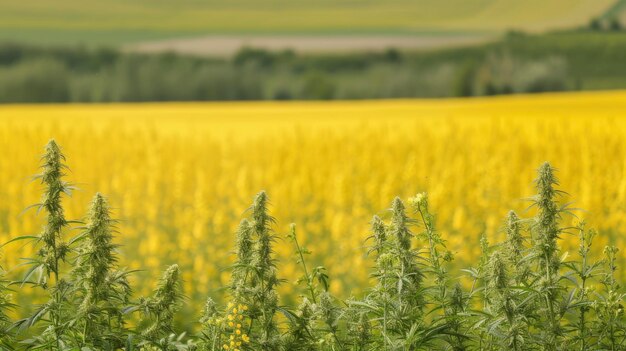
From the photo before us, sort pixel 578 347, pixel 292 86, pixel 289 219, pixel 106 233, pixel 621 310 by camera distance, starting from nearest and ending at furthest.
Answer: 1. pixel 106 233
2. pixel 621 310
3. pixel 578 347
4. pixel 289 219
5. pixel 292 86

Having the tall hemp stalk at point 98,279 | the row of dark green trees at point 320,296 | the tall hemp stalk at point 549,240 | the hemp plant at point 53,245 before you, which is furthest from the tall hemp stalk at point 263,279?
the tall hemp stalk at point 549,240

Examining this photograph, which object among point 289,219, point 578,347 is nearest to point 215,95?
point 289,219

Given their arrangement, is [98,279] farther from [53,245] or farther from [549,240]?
[549,240]

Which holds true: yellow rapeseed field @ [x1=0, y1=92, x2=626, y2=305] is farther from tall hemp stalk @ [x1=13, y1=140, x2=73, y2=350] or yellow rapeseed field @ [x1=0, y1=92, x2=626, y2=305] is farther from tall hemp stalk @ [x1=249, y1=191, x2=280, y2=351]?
tall hemp stalk @ [x1=13, y1=140, x2=73, y2=350]

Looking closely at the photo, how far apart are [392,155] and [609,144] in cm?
311

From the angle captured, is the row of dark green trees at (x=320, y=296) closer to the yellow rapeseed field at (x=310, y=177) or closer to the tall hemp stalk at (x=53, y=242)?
the tall hemp stalk at (x=53, y=242)

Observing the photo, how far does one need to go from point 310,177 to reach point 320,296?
835cm

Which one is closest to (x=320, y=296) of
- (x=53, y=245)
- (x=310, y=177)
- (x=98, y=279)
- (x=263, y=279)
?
(x=263, y=279)

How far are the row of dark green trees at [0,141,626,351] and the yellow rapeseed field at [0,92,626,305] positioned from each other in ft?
17.3

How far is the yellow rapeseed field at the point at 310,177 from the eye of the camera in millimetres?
10250

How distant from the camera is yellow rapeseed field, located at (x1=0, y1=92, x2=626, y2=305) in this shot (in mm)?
Result: 10250

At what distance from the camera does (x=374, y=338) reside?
3.61 metres

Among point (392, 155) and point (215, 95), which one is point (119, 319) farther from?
point (215, 95)

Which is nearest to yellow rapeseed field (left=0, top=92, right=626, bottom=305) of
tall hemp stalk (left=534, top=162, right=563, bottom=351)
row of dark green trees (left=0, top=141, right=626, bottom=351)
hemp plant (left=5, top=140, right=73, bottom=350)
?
row of dark green trees (left=0, top=141, right=626, bottom=351)
